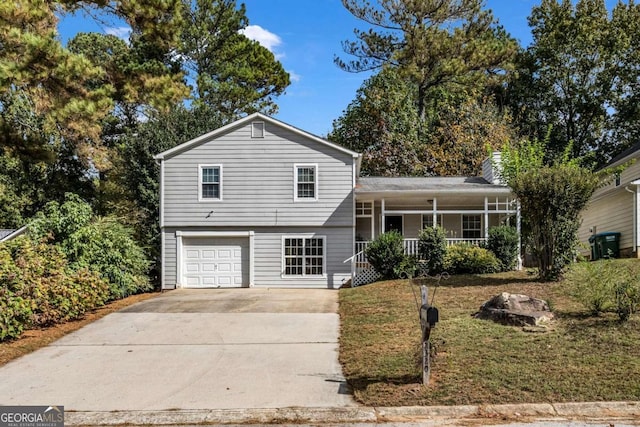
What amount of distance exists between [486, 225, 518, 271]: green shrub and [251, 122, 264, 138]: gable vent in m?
8.62

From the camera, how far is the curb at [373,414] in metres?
6.36

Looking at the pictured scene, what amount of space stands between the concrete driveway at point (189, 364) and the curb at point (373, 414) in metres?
0.26

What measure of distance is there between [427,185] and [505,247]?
13.4 feet

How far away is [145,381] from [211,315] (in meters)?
5.59

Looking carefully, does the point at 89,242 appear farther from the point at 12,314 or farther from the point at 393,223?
the point at 393,223

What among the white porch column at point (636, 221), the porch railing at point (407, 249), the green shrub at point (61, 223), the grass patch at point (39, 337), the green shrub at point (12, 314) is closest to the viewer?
the grass patch at point (39, 337)

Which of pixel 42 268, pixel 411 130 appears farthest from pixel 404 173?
pixel 42 268

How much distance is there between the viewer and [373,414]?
6.46 meters

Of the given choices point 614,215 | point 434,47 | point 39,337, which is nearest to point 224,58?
point 434,47

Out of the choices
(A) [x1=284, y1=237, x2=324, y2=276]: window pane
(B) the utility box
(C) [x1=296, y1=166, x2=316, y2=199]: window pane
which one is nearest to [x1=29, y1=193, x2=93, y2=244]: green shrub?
(A) [x1=284, y1=237, x2=324, y2=276]: window pane

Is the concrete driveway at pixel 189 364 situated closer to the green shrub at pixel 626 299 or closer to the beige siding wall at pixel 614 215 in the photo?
the green shrub at pixel 626 299

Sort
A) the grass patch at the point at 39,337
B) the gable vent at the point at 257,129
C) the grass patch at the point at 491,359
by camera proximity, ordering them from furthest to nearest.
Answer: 1. the gable vent at the point at 257,129
2. the grass patch at the point at 39,337
3. the grass patch at the point at 491,359

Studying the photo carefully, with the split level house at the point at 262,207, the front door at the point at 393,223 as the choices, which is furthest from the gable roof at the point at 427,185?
the front door at the point at 393,223

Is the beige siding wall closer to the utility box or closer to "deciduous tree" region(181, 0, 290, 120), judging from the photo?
the utility box
